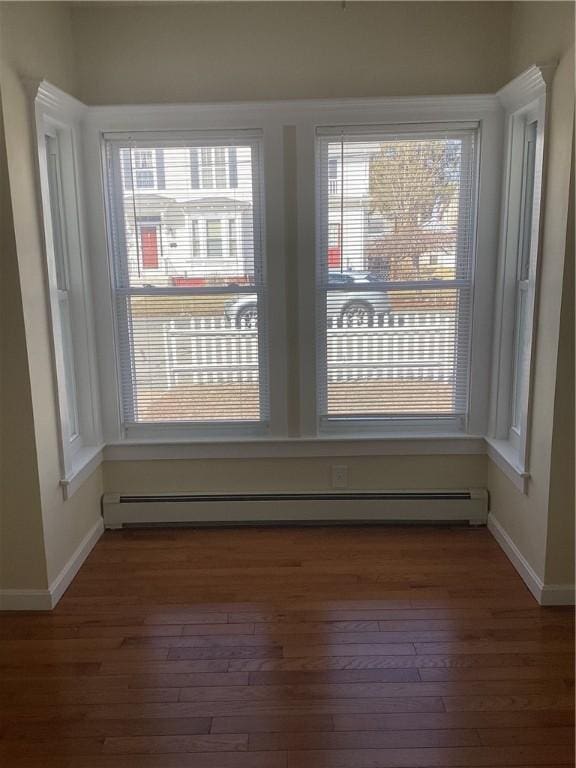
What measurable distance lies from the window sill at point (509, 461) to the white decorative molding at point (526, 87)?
64.5 inches

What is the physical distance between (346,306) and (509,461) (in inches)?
44.7

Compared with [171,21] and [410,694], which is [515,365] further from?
[171,21]

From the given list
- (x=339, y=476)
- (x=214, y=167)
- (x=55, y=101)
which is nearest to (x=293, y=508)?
(x=339, y=476)

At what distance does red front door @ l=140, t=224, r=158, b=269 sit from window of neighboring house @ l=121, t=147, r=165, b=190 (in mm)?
205

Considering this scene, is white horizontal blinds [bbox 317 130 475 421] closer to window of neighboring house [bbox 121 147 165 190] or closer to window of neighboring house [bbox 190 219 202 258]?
window of neighboring house [bbox 190 219 202 258]

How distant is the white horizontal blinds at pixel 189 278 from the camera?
10.1 feet

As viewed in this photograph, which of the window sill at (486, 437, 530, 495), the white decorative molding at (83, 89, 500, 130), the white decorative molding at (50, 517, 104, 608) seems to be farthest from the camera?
the white decorative molding at (83, 89, 500, 130)

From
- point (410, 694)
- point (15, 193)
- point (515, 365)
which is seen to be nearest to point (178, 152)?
point (15, 193)

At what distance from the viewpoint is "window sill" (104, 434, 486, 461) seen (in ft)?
10.8

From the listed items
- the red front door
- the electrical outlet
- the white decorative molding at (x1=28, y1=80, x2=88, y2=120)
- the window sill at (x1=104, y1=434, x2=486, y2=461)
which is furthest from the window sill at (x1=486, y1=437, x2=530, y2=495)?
the white decorative molding at (x1=28, y1=80, x2=88, y2=120)

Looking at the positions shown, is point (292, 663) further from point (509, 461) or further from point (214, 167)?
point (214, 167)

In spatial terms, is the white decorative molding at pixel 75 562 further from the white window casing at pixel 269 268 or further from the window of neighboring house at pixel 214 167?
the window of neighboring house at pixel 214 167

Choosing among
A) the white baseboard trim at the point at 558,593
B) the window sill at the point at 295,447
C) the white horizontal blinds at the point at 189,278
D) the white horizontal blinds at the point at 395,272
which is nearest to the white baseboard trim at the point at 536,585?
the white baseboard trim at the point at 558,593

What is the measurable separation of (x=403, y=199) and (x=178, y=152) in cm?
118
